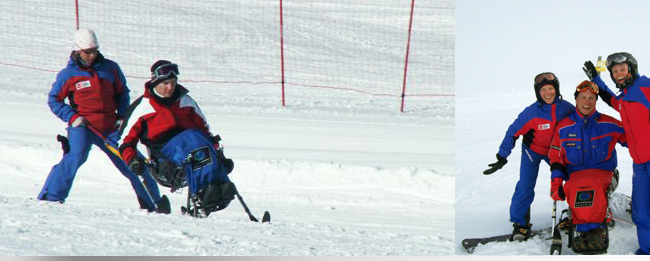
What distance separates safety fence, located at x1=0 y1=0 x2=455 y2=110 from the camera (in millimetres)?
13156

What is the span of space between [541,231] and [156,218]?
9.60 ft

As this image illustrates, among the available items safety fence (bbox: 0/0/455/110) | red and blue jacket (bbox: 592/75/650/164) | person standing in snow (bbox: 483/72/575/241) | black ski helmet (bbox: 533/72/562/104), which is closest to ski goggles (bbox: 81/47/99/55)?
person standing in snow (bbox: 483/72/575/241)

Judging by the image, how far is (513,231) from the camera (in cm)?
612

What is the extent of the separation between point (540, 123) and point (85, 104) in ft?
11.2

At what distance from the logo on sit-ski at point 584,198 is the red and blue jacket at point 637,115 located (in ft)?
1.23

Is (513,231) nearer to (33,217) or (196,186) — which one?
(196,186)

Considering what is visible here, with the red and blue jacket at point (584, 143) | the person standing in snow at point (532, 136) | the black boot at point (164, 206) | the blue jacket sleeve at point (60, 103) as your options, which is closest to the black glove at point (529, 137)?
the person standing in snow at point (532, 136)

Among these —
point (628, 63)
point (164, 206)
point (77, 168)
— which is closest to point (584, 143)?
point (628, 63)

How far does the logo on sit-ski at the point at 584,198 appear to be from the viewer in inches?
221

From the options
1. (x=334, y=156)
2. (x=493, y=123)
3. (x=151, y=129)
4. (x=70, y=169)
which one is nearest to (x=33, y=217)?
(x=70, y=169)

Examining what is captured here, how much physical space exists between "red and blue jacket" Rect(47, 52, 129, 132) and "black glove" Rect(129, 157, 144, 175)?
0.42 meters

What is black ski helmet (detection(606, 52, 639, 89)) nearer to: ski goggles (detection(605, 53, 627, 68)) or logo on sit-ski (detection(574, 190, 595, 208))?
ski goggles (detection(605, 53, 627, 68))

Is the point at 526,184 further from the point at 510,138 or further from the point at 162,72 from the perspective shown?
the point at 162,72

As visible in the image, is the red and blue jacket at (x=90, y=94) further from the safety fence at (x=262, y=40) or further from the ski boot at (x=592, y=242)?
the safety fence at (x=262, y=40)
